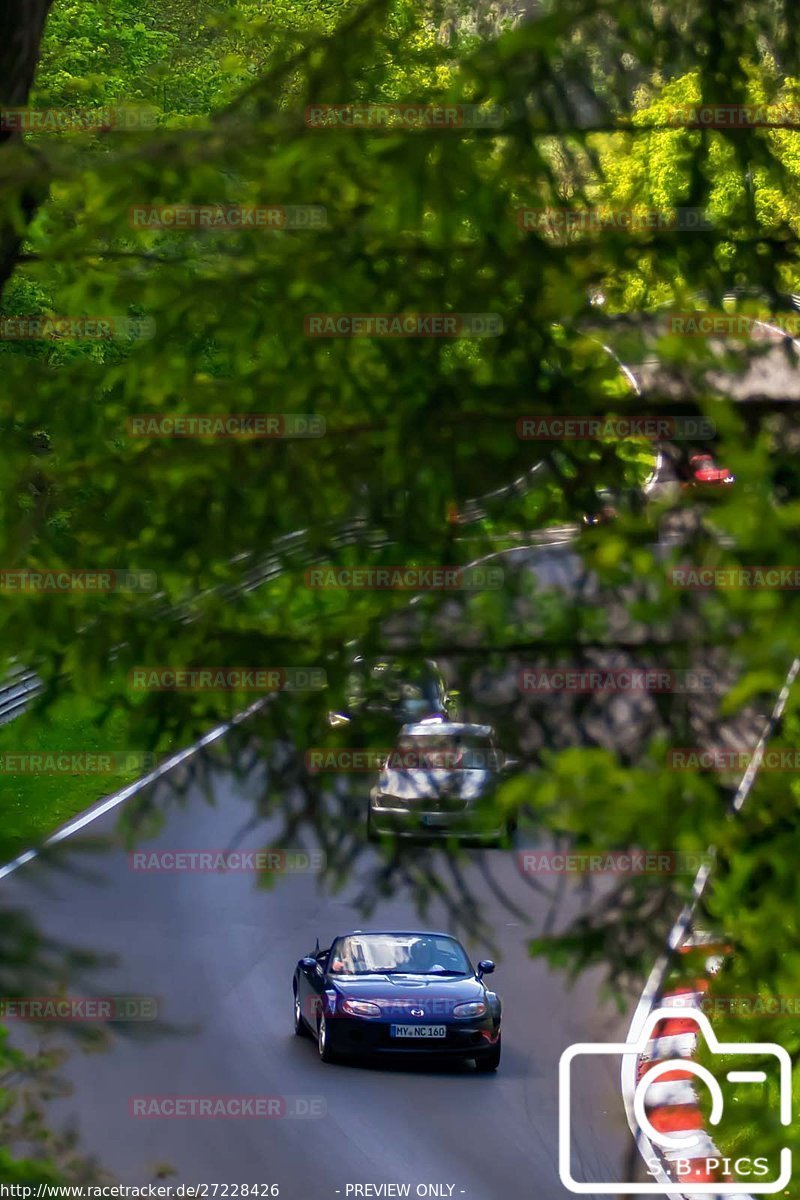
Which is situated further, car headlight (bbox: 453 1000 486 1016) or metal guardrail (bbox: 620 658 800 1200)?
car headlight (bbox: 453 1000 486 1016)

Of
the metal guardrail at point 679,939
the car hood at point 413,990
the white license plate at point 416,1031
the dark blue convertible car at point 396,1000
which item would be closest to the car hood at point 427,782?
the metal guardrail at point 679,939

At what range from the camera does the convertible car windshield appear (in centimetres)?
660

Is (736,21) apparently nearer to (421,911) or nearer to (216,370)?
(216,370)

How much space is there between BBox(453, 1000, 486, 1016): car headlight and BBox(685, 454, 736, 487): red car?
12.3 feet

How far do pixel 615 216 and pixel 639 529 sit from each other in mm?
1221

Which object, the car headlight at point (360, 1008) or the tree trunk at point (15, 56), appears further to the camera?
the car headlight at point (360, 1008)

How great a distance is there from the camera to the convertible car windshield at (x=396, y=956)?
260 inches

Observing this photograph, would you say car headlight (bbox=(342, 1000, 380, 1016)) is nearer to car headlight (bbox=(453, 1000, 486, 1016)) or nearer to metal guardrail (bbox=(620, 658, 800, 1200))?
car headlight (bbox=(453, 1000, 486, 1016))

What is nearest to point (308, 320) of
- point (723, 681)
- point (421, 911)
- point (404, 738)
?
point (404, 738)

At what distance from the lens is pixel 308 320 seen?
3385 millimetres

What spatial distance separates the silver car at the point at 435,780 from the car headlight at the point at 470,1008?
9.83 feet

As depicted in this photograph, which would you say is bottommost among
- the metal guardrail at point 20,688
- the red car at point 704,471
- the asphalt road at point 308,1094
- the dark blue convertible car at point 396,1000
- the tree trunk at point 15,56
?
the asphalt road at point 308,1094

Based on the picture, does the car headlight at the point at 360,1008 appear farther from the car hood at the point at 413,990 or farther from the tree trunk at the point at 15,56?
the tree trunk at the point at 15,56

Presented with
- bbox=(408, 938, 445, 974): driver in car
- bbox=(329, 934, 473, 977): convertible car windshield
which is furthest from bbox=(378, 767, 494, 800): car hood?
bbox=(408, 938, 445, 974): driver in car
